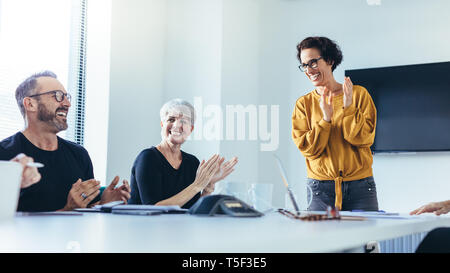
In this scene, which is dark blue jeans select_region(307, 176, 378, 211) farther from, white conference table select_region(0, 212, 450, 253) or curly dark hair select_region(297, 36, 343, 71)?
white conference table select_region(0, 212, 450, 253)

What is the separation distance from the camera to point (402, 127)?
4.04 m

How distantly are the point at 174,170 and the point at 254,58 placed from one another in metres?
2.38

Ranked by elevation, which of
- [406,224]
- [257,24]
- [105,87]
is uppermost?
[257,24]

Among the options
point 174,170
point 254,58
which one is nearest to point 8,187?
point 174,170

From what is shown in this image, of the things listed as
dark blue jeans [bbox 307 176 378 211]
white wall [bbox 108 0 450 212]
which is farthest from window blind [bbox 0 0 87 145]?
dark blue jeans [bbox 307 176 378 211]

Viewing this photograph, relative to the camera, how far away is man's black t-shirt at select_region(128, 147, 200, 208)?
6.83 feet

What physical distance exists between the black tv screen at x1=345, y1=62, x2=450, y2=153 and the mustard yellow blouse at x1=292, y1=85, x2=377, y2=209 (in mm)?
1899

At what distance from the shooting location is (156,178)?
2137 mm

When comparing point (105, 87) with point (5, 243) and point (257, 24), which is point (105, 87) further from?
point (5, 243)

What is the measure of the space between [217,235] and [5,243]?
11.4 inches
